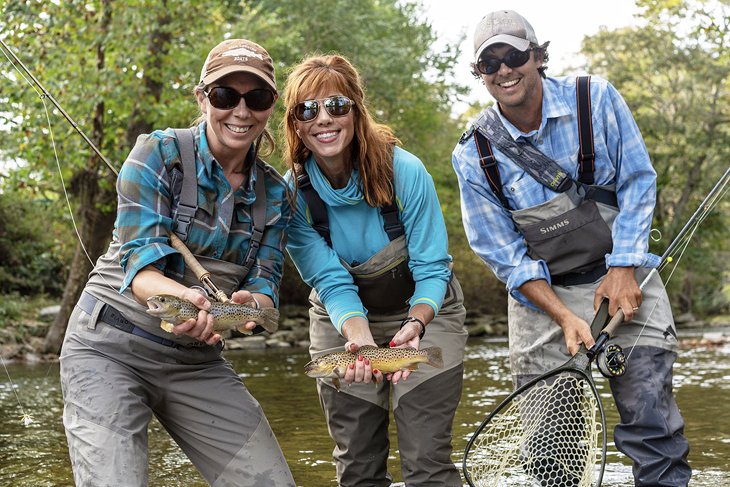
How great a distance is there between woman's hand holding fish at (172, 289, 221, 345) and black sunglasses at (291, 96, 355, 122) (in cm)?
120

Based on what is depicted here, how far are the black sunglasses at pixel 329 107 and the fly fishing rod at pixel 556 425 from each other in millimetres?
1699

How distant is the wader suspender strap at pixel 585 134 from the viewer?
4.99m

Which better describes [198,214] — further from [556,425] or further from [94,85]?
[94,85]

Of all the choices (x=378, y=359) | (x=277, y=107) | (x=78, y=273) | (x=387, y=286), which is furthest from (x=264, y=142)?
(x=277, y=107)

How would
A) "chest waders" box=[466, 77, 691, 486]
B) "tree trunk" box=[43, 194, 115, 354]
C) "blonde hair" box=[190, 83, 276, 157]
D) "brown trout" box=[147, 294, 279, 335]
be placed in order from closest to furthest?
"brown trout" box=[147, 294, 279, 335] → "chest waders" box=[466, 77, 691, 486] → "blonde hair" box=[190, 83, 276, 157] → "tree trunk" box=[43, 194, 115, 354]

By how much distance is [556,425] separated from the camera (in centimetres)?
489

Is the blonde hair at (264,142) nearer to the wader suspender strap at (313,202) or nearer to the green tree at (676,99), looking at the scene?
the wader suspender strap at (313,202)

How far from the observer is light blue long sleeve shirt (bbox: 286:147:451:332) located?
16.1 ft

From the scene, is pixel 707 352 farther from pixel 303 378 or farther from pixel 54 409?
pixel 54 409

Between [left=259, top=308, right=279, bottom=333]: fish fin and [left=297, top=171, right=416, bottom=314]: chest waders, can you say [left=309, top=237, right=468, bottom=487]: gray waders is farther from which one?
[left=259, top=308, right=279, bottom=333]: fish fin

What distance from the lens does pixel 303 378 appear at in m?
15.2

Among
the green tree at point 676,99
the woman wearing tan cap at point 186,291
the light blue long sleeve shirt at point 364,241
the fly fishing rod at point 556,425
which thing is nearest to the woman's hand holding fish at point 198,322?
the woman wearing tan cap at point 186,291

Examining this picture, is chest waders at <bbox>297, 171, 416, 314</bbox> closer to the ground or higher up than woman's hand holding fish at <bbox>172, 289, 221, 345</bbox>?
higher up

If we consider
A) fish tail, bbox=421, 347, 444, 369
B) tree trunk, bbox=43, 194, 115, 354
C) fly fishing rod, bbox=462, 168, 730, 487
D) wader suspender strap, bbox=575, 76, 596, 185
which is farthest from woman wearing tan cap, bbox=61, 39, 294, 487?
tree trunk, bbox=43, 194, 115, 354
